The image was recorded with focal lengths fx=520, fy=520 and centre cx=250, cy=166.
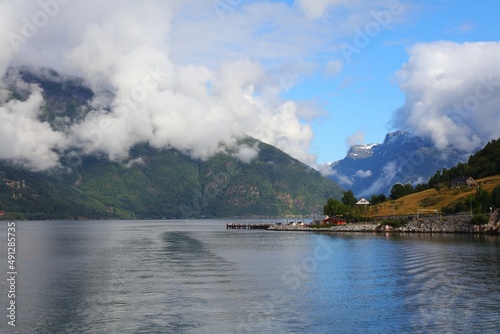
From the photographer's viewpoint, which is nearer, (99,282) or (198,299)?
(198,299)

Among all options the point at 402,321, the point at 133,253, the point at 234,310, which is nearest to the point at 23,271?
the point at 133,253

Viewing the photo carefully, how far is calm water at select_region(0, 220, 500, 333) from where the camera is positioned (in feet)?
163

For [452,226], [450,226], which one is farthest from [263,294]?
[450,226]

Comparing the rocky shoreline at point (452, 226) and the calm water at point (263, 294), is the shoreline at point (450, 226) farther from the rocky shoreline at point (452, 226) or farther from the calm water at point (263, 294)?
the calm water at point (263, 294)

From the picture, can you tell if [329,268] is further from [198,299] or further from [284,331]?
[284,331]

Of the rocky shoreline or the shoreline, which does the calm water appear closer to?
the shoreline

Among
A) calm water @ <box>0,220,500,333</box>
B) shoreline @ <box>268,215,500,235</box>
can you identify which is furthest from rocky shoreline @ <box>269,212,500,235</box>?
calm water @ <box>0,220,500,333</box>

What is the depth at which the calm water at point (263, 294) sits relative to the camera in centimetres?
4972

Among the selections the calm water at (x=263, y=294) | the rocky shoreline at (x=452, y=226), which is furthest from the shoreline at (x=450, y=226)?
the calm water at (x=263, y=294)

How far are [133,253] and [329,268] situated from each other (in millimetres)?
54407

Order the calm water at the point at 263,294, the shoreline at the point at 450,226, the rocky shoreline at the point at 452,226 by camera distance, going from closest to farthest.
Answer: the calm water at the point at 263,294 → the shoreline at the point at 450,226 → the rocky shoreline at the point at 452,226

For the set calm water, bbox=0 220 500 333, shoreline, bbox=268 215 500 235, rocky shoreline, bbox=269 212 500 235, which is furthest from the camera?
rocky shoreline, bbox=269 212 500 235

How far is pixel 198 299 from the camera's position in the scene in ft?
200

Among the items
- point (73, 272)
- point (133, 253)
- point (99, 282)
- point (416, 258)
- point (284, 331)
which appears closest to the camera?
point (284, 331)
